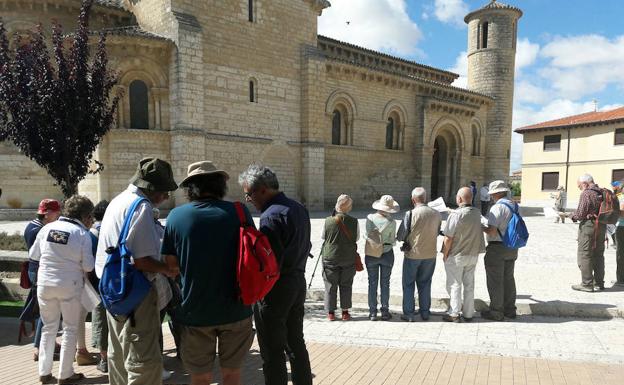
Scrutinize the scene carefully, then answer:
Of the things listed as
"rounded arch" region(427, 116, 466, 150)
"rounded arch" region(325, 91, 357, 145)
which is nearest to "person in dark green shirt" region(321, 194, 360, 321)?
"rounded arch" region(325, 91, 357, 145)

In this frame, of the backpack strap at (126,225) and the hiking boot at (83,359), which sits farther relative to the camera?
the hiking boot at (83,359)

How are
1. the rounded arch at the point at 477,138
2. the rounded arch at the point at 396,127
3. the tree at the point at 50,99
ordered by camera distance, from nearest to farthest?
1. the tree at the point at 50,99
2. the rounded arch at the point at 396,127
3. the rounded arch at the point at 477,138

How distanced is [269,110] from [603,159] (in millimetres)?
29533

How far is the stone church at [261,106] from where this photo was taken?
14.8m

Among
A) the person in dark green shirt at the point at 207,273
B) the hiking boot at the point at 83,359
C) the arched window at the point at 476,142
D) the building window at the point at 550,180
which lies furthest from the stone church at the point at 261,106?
the building window at the point at 550,180

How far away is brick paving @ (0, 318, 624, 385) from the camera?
3.46 metres

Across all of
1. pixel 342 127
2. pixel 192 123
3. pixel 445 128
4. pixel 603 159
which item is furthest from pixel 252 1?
pixel 603 159

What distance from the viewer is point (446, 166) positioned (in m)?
26.4

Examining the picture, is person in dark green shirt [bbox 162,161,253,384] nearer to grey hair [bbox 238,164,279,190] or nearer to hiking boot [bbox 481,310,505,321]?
grey hair [bbox 238,164,279,190]

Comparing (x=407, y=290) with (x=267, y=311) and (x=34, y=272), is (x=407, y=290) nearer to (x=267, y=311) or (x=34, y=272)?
(x=267, y=311)

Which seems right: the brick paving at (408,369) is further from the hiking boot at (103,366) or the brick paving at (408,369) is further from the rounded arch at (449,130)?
the rounded arch at (449,130)

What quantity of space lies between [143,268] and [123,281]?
0.14 metres

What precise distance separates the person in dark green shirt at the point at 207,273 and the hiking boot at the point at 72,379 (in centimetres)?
171

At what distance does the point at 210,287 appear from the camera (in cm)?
235
